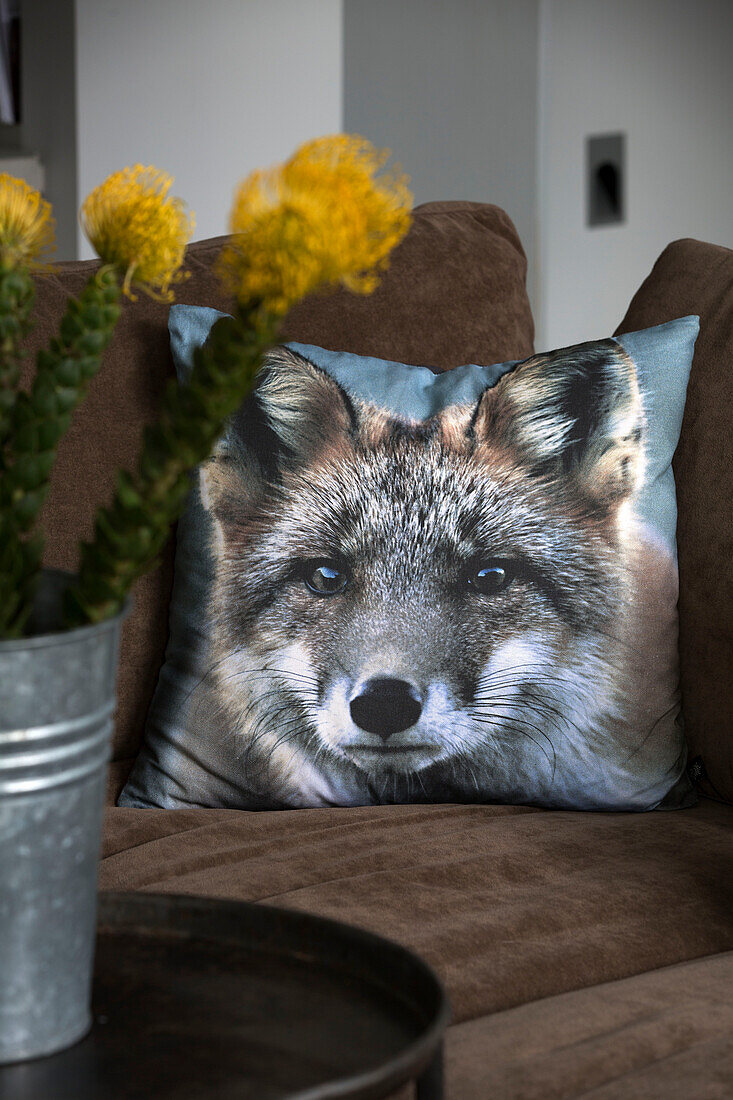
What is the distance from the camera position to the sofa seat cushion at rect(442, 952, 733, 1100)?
25.3 inches

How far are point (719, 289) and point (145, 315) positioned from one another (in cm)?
61

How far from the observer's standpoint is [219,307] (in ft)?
4.05

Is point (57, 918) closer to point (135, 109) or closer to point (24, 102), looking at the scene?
point (135, 109)

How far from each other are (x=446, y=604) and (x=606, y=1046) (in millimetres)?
450

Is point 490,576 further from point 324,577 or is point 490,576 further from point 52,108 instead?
point 52,108

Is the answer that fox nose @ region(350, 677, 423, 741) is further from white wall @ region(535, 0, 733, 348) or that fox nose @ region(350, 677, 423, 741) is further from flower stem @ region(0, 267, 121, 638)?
white wall @ region(535, 0, 733, 348)

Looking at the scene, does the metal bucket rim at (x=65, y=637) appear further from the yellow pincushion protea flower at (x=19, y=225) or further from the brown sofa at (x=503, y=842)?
the brown sofa at (x=503, y=842)

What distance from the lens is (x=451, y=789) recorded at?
1058mm

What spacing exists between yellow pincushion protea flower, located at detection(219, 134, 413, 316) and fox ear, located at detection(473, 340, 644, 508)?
1.97ft

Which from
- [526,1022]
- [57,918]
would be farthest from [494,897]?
[57,918]

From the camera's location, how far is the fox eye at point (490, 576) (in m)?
1.06

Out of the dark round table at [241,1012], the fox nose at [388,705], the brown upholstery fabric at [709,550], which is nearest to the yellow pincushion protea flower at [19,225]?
the dark round table at [241,1012]

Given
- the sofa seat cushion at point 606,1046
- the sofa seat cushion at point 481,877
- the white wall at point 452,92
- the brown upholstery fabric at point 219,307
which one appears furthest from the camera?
the white wall at point 452,92

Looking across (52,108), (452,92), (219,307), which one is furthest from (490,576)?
(52,108)
